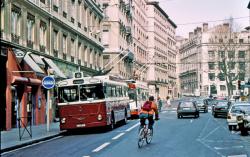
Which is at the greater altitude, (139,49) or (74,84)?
Answer: (139,49)

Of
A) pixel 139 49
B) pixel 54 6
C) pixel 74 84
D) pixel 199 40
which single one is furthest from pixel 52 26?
pixel 199 40

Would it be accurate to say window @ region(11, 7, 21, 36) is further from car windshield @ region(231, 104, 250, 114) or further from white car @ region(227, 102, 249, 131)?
car windshield @ region(231, 104, 250, 114)

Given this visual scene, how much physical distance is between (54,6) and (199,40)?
3909 inches

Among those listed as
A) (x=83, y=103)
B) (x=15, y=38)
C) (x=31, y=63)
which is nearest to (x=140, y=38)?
(x=31, y=63)

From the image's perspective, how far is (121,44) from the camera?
70062 millimetres

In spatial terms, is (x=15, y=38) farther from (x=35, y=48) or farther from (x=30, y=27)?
(x=35, y=48)

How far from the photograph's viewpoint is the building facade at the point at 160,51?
111 metres

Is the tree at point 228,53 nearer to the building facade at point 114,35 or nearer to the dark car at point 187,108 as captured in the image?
the building facade at point 114,35

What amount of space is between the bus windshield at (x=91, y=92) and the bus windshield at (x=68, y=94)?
12.0 inches

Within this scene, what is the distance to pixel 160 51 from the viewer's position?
121 metres

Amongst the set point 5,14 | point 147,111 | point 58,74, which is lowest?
point 147,111

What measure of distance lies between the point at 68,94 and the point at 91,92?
45.5 inches

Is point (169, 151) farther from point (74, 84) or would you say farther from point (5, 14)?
point (5, 14)

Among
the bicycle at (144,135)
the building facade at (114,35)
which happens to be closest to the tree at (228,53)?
the building facade at (114,35)
